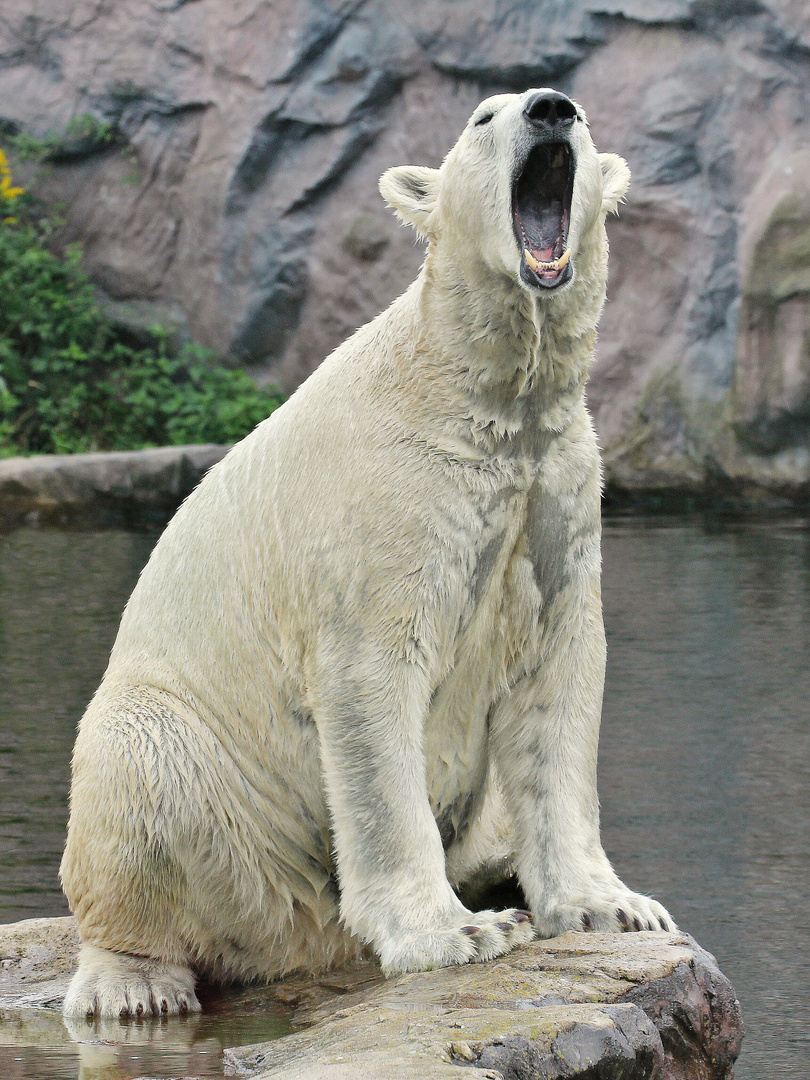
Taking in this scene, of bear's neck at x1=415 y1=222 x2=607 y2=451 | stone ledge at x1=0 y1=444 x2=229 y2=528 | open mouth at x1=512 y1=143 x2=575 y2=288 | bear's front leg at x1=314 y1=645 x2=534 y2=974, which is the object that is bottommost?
bear's front leg at x1=314 y1=645 x2=534 y2=974

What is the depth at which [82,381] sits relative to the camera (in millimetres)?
14898

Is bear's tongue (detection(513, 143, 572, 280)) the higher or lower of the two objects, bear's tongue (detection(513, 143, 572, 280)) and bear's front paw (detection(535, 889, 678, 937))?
the higher

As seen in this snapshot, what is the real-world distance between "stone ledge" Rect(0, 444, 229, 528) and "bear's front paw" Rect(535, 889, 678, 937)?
377 inches

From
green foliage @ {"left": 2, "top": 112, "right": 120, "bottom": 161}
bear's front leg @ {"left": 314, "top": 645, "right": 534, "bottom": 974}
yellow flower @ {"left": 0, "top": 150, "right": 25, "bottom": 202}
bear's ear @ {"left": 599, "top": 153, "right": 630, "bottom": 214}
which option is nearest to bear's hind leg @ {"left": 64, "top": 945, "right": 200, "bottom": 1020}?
bear's front leg @ {"left": 314, "top": 645, "right": 534, "bottom": 974}

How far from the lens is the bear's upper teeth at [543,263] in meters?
3.12

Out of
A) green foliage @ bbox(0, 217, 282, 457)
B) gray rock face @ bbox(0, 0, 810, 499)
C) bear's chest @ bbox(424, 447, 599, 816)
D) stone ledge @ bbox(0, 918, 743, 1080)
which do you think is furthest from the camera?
green foliage @ bbox(0, 217, 282, 457)

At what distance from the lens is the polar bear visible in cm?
317

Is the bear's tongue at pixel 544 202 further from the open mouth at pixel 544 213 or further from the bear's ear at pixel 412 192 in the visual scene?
the bear's ear at pixel 412 192

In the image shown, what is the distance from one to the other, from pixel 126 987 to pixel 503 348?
5.56 feet

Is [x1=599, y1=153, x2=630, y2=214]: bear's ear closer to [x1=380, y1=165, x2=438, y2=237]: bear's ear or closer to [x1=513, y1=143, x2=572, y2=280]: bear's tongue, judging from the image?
[x1=513, y1=143, x2=572, y2=280]: bear's tongue

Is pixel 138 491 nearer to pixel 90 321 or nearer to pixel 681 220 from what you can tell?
pixel 90 321

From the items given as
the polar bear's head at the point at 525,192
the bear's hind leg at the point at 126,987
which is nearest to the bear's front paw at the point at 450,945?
the bear's hind leg at the point at 126,987

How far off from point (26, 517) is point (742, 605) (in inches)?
255

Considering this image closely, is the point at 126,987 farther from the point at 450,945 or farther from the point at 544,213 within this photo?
the point at 544,213
